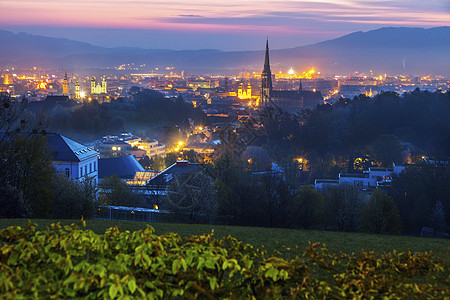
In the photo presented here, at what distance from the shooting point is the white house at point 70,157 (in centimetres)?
2450

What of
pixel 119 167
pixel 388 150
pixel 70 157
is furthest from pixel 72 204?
pixel 388 150

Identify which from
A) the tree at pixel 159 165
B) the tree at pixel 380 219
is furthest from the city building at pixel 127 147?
the tree at pixel 380 219

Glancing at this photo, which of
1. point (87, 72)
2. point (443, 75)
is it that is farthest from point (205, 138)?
point (87, 72)

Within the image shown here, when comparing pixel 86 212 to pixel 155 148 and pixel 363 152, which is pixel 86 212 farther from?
pixel 155 148

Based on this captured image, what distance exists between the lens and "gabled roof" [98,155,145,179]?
111 feet

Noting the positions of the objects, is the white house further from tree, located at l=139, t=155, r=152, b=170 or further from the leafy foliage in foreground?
the leafy foliage in foreground

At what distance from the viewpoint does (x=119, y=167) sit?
34812 millimetres

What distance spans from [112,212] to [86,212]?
274 cm

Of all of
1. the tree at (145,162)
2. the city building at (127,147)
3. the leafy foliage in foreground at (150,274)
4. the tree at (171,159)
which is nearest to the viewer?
the leafy foliage in foreground at (150,274)

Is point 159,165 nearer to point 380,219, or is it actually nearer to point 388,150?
point 388,150

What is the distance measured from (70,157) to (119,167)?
1005 centimetres

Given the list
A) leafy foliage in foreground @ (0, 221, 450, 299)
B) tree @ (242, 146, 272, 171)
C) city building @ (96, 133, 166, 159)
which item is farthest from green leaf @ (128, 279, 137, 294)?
city building @ (96, 133, 166, 159)

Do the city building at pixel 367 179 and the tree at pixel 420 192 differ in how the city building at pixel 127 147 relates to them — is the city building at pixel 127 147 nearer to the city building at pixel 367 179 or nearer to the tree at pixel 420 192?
the city building at pixel 367 179

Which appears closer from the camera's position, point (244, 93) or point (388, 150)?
point (388, 150)
